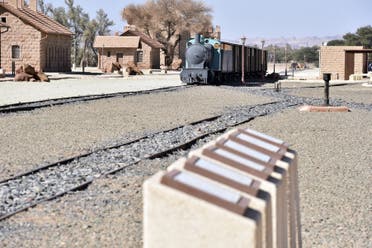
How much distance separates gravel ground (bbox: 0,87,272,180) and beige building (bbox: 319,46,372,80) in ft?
82.3

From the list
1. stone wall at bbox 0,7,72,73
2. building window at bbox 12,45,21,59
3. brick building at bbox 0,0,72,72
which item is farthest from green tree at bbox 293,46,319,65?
building window at bbox 12,45,21,59

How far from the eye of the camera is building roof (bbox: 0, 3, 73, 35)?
56.2m

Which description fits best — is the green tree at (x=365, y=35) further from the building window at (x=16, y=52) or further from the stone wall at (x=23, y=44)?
the building window at (x=16, y=52)

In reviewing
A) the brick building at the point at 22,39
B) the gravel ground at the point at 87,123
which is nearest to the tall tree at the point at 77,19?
the brick building at the point at 22,39

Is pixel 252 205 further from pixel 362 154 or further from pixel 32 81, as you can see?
pixel 32 81

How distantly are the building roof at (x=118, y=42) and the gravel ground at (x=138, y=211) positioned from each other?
216 feet

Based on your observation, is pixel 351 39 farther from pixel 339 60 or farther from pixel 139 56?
pixel 339 60

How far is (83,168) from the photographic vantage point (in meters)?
11.2

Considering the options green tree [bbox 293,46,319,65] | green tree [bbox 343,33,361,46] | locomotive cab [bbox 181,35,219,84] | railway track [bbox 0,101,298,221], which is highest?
green tree [bbox 343,33,361,46]

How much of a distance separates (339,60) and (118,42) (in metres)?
30.6

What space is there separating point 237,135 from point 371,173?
699cm

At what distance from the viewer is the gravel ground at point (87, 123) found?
509 inches

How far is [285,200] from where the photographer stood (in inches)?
154

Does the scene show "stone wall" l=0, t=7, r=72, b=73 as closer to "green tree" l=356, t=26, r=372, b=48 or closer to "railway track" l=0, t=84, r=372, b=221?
"railway track" l=0, t=84, r=372, b=221
